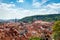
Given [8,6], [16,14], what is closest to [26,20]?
[16,14]

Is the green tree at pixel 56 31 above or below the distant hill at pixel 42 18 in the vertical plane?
below

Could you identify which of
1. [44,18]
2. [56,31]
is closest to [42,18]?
[44,18]

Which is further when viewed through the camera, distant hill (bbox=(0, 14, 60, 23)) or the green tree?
distant hill (bbox=(0, 14, 60, 23))

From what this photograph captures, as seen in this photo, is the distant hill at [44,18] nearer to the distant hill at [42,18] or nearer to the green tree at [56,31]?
the distant hill at [42,18]

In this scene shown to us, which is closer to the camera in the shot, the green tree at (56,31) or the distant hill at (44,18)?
the green tree at (56,31)

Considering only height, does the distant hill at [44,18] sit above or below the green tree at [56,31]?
above

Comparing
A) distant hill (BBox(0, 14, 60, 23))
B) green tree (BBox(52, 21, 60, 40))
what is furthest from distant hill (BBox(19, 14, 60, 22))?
green tree (BBox(52, 21, 60, 40))

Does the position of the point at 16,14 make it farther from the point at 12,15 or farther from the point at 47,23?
the point at 47,23

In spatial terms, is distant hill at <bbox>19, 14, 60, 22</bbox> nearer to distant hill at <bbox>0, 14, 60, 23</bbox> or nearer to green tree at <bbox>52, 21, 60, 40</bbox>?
distant hill at <bbox>0, 14, 60, 23</bbox>

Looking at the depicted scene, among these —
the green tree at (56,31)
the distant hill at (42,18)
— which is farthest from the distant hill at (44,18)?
the green tree at (56,31)

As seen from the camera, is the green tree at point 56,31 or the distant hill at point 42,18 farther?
the distant hill at point 42,18

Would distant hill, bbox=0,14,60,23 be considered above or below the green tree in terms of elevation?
above
